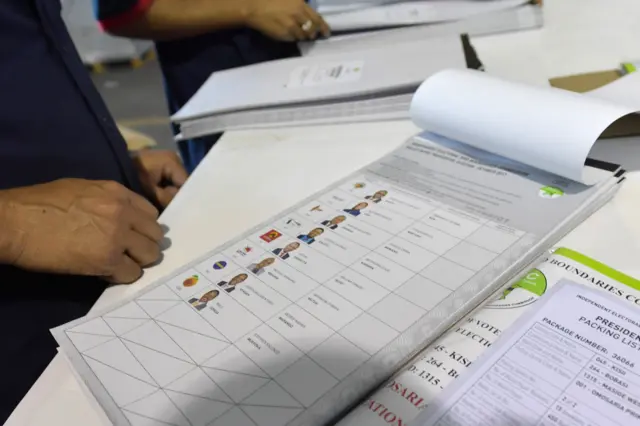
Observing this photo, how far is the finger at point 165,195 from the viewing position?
2.49ft

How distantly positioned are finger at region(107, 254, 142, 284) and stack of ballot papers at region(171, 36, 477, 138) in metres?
0.29

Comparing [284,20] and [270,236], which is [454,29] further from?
[270,236]

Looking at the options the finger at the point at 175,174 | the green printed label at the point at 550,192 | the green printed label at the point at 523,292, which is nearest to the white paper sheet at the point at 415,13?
the finger at the point at 175,174

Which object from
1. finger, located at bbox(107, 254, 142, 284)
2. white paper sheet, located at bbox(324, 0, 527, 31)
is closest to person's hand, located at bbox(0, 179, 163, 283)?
finger, located at bbox(107, 254, 142, 284)

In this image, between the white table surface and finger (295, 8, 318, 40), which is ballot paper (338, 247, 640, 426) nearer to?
the white table surface

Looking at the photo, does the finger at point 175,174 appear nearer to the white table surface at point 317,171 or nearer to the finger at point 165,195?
the finger at point 165,195

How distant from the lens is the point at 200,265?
0.43 m

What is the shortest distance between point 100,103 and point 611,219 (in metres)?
0.56

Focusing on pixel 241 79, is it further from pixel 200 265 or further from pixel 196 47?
pixel 200 265

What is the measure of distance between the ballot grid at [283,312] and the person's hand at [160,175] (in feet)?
1.14

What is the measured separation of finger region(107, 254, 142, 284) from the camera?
0.44 metres

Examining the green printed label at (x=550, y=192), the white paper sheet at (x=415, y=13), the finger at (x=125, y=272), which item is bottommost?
the finger at (x=125, y=272)

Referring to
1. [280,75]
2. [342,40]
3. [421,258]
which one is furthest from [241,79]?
[421,258]

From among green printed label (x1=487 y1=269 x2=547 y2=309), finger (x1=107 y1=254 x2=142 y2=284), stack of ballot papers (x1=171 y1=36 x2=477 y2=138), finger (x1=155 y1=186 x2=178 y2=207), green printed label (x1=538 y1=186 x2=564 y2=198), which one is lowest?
finger (x1=155 y1=186 x2=178 y2=207)
